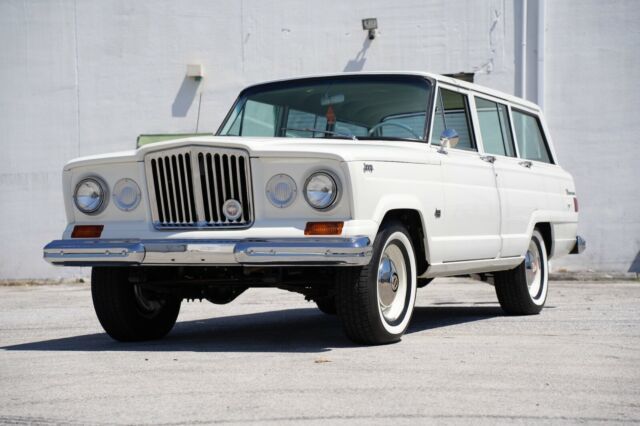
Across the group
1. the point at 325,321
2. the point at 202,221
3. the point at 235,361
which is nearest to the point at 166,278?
the point at 202,221

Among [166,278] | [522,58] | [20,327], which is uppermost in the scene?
[522,58]

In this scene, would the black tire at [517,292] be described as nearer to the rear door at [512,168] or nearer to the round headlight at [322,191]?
the rear door at [512,168]

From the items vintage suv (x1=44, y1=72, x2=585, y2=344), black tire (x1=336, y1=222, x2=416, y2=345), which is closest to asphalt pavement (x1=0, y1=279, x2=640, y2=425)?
black tire (x1=336, y1=222, x2=416, y2=345)

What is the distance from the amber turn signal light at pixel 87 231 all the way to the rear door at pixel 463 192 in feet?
7.26

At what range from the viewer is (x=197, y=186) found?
6.57 m

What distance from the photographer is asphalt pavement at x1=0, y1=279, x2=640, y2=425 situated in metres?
4.50

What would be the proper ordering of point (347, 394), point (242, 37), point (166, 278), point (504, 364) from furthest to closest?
1. point (242, 37)
2. point (166, 278)
3. point (504, 364)
4. point (347, 394)

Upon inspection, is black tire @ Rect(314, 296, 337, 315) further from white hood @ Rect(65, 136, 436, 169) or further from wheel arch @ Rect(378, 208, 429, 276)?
white hood @ Rect(65, 136, 436, 169)

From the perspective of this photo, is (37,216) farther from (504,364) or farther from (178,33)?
(504,364)

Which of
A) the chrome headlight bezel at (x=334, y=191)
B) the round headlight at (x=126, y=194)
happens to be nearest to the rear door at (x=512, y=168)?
the chrome headlight bezel at (x=334, y=191)

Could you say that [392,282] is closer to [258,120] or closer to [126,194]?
[126,194]

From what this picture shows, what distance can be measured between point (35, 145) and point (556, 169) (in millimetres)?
10061

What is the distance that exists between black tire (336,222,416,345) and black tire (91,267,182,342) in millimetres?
1591

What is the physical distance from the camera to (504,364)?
229 inches
